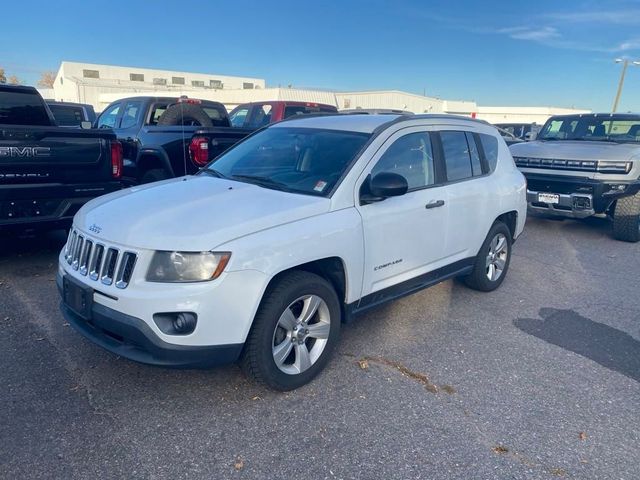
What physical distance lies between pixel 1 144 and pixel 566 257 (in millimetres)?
7058

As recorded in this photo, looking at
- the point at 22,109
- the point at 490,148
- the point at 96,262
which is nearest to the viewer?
the point at 96,262

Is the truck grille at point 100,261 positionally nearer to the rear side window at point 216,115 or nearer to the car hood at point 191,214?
the car hood at point 191,214

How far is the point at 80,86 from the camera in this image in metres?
46.2

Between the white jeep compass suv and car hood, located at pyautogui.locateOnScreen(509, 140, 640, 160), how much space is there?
3.94 metres

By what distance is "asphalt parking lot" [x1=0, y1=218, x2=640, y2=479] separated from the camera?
261cm

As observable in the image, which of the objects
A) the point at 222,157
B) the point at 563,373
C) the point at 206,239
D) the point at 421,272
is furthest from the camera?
the point at 222,157

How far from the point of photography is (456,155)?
4652mm

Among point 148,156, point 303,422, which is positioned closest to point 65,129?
point 148,156

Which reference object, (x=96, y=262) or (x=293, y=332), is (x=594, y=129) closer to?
(x=293, y=332)

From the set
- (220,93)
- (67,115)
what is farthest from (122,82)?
(67,115)

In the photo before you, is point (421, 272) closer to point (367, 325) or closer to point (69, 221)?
point (367, 325)

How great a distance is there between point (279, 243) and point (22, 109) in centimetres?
478

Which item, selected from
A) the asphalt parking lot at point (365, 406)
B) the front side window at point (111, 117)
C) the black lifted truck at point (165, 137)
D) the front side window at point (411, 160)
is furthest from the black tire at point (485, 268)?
the front side window at point (111, 117)

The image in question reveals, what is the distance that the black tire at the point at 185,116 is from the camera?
8.55 metres
